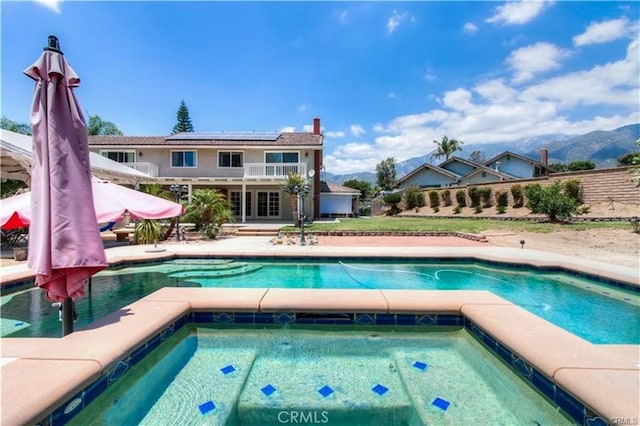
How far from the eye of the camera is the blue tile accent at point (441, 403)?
2762 mm

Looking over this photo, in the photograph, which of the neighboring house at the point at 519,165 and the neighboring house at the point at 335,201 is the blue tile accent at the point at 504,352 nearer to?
the neighboring house at the point at 335,201

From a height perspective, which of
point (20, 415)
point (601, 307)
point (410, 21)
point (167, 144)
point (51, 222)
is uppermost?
point (410, 21)

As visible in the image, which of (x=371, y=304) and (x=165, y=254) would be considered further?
(x=165, y=254)

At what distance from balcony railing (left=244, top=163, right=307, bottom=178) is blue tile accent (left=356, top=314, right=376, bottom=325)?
16688mm

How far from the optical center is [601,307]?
5629 millimetres

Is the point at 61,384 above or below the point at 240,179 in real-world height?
below

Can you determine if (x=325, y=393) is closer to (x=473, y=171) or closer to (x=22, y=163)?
(x=22, y=163)

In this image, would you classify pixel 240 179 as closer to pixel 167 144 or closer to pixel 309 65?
pixel 167 144

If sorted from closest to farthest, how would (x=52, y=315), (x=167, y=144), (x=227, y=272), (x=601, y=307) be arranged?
1. (x=52, y=315)
2. (x=601, y=307)
3. (x=227, y=272)
4. (x=167, y=144)

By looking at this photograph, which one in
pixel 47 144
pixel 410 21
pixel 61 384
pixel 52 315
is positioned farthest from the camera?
pixel 410 21

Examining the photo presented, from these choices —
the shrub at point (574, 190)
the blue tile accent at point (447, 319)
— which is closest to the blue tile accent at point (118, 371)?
the blue tile accent at point (447, 319)

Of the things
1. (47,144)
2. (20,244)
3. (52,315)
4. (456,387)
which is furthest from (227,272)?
(20,244)

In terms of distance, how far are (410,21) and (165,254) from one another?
14.8 meters

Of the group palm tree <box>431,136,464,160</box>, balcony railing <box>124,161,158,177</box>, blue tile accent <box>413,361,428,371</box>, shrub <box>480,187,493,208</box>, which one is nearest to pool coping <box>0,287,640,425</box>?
blue tile accent <box>413,361,428,371</box>
